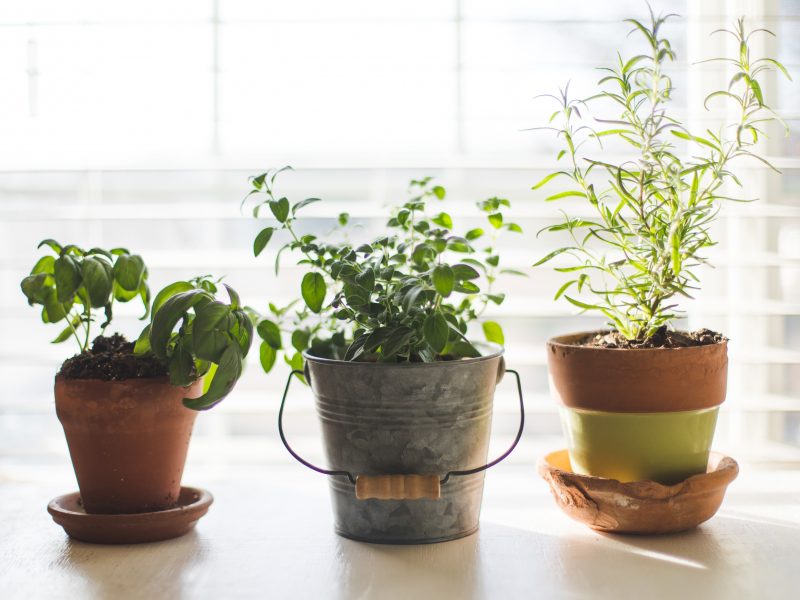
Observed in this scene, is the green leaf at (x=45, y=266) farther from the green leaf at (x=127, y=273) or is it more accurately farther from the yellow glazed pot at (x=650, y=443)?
the yellow glazed pot at (x=650, y=443)

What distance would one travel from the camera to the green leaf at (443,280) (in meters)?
1.04

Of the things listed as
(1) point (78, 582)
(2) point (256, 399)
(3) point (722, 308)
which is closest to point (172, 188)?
(2) point (256, 399)

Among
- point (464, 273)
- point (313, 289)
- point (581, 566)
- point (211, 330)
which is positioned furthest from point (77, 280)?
point (581, 566)

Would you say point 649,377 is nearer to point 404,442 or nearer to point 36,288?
point 404,442

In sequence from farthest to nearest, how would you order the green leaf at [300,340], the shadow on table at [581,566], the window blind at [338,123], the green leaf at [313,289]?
the window blind at [338,123] < the green leaf at [300,340] < the green leaf at [313,289] < the shadow on table at [581,566]

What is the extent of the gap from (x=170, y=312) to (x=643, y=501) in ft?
2.26

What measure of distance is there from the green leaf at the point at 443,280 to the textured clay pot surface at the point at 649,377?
10.2 inches

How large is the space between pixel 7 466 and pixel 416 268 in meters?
0.91

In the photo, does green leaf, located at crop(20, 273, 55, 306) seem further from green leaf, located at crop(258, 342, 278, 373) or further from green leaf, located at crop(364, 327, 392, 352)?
green leaf, located at crop(364, 327, 392, 352)

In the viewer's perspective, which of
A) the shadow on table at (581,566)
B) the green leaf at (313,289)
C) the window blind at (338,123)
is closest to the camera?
the shadow on table at (581,566)

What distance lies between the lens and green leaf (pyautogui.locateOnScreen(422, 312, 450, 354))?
3.57 feet

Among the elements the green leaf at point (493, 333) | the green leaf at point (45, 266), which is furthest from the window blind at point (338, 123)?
the green leaf at point (45, 266)

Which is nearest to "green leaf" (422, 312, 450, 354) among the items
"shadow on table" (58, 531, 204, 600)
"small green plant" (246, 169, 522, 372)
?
"small green plant" (246, 169, 522, 372)

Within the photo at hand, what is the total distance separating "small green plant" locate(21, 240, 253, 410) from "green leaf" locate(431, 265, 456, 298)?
0.29 m
